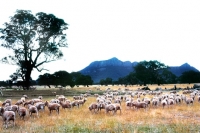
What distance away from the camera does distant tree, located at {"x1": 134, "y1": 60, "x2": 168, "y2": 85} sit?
10806 centimetres

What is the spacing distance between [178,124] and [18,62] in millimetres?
41357

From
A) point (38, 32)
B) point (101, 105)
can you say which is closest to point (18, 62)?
point (38, 32)

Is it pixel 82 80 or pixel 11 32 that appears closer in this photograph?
pixel 11 32

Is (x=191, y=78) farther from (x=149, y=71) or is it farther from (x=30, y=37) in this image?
(x=30, y=37)

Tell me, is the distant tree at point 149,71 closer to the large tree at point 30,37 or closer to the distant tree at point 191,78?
the distant tree at point 191,78

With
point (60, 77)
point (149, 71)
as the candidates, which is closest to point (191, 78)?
point (149, 71)

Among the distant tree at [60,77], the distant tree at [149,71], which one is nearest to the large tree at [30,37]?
the distant tree at [60,77]

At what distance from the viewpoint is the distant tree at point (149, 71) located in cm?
10806

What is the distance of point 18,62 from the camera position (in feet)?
165

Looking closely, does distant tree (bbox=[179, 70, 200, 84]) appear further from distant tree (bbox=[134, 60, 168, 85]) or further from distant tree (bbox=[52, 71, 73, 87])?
distant tree (bbox=[52, 71, 73, 87])

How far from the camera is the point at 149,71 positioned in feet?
378

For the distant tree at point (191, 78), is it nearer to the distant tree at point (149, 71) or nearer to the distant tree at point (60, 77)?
the distant tree at point (149, 71)

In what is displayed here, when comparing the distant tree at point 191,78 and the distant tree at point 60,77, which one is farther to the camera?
the distant tree at point 191,78

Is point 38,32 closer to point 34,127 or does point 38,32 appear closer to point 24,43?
point 24,43
